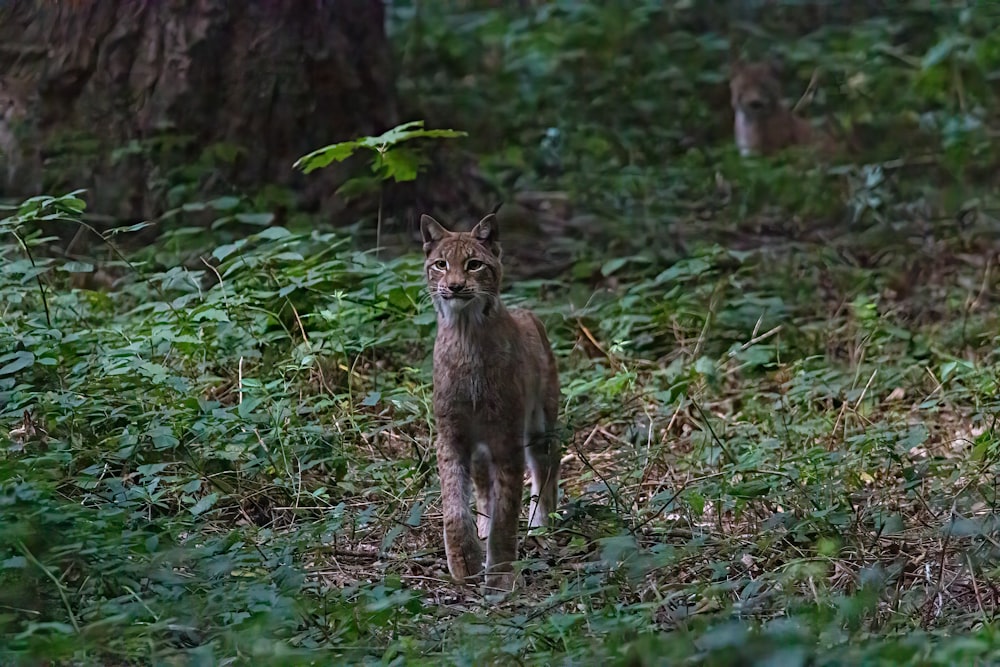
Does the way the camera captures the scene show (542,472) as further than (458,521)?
Yes

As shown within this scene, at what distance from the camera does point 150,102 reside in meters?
9.12

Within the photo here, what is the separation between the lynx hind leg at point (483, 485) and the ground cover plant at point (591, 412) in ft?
0.84

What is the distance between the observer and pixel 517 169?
1129 centimetres

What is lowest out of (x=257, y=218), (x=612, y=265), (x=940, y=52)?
(x=612, y=265)

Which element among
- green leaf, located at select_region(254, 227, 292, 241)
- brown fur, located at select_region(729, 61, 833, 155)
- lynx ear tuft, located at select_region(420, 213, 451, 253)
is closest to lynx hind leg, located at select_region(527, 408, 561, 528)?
lynx ear tuft, located at select_region(420, 213, 451, 253)

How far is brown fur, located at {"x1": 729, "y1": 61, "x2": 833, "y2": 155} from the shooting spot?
12.4 metres

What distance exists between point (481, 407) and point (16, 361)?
6.97 ft

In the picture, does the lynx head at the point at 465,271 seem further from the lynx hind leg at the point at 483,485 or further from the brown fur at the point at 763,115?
the brown fur at the point at 763,115

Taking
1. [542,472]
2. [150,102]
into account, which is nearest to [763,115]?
[150,102]

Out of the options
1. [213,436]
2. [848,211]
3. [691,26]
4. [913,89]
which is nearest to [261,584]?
[213,436]

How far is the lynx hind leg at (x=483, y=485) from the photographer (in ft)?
18.7

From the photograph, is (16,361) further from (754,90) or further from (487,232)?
(754,90)

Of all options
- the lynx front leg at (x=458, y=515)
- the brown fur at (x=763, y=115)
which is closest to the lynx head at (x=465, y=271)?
the lynx front leg at (x=458, y=515)

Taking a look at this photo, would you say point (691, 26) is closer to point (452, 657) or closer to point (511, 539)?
point (511, 539)
